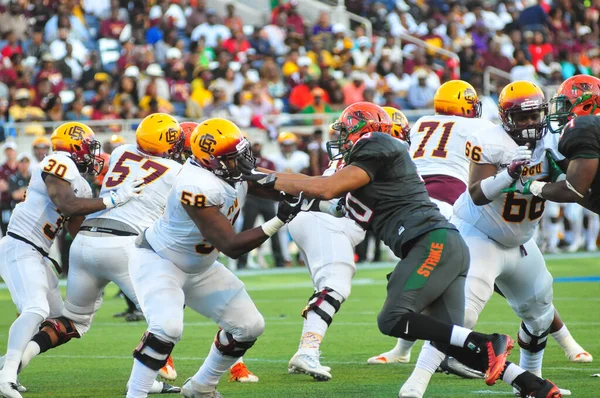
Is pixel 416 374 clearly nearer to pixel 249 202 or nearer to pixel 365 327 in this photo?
pixel 365 327

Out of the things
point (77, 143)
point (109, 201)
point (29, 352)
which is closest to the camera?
point (29, 352)

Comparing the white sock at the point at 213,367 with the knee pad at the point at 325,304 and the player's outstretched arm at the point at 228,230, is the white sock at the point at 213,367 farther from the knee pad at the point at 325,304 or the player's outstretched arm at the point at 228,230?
the knee pad at the point at 325,304

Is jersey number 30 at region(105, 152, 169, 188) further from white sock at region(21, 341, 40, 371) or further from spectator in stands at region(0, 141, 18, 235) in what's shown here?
spectator in stands at region(0, 141, 18, 235)

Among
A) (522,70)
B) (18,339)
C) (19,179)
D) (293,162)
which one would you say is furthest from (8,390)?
(522,70)

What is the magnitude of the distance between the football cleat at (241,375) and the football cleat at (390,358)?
1065 mm

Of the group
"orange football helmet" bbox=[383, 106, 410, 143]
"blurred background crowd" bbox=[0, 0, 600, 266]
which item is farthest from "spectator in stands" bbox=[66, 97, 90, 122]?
"orange football helmet" bbox=[383, 106, 410, 143]

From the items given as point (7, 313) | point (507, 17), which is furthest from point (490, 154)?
point (507, 17)

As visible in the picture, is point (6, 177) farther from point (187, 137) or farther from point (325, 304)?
point (325, 304)

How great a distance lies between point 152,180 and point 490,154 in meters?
2.42

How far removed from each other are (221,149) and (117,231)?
1670 millimetres

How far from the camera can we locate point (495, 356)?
17.3 ft

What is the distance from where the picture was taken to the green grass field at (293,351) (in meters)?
6.53

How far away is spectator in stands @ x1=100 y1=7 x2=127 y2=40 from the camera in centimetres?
1917

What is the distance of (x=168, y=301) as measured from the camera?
5.88m
